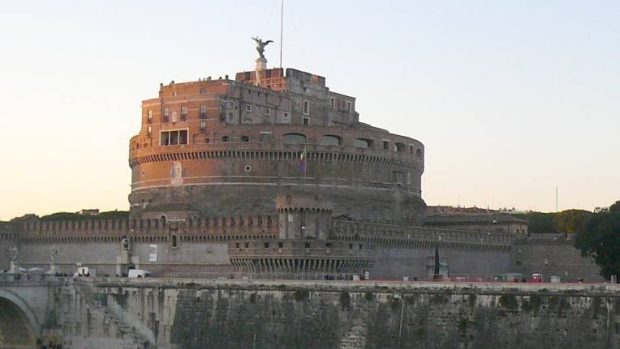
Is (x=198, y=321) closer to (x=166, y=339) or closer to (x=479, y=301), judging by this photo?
(x=166, y=339)

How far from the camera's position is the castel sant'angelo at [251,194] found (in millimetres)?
79938

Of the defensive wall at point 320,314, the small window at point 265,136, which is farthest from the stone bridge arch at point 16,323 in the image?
the small window at point 265,136

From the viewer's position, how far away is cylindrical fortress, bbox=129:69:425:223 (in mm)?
87062

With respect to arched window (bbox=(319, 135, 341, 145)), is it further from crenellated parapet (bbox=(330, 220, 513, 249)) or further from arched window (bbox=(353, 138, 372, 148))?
crenellated parapet (bbox=(330, 220, 513, 249))

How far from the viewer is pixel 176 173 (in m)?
89.5

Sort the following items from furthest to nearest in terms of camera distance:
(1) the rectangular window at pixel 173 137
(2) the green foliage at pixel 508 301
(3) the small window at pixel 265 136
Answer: (1) the rectangular window at pixel 173 137 < (3) the small window at pixel 265 136 < (2) the green foliage at pixel 508 301

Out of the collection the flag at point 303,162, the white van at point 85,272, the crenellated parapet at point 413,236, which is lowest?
the white van at point 85,272

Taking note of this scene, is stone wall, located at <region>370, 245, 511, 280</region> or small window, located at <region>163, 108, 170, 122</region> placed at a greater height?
small window, located at <region>163, 108, 170, 122</region>

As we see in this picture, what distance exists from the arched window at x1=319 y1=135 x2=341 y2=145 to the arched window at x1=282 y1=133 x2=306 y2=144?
1.33 meters

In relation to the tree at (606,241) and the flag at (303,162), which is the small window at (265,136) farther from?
the tree at (606,241)

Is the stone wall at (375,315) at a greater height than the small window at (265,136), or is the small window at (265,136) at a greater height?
the small window at (265,136)

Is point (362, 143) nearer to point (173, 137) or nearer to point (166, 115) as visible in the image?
point (173, 137)

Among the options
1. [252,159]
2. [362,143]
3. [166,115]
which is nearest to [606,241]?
[362,143]

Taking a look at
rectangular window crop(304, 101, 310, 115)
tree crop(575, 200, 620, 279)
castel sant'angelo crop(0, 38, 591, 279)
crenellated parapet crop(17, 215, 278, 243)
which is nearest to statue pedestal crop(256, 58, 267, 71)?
castel sant'angelo crop(0, 38, 591, 279)
